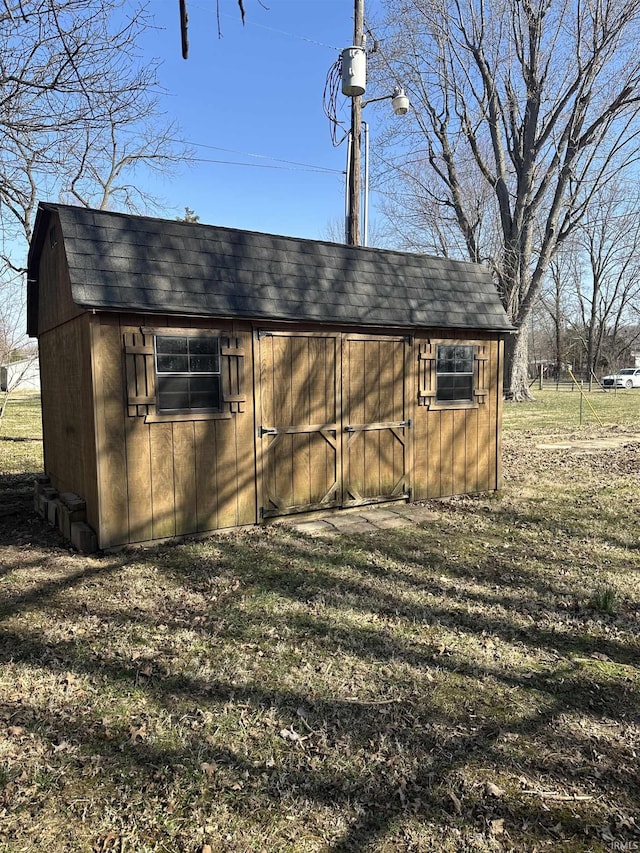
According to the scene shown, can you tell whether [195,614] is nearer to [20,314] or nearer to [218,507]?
[218,507]

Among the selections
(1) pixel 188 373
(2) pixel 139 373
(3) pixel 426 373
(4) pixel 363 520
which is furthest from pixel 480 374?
(2) pixel 139 373

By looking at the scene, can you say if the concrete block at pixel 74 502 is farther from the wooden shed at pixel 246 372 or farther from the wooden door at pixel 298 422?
the wooden door at pixel 298 422

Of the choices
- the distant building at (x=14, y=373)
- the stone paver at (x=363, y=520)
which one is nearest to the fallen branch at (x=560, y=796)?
the stone paver at (x=363, y=520)

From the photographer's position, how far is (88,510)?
5.17m

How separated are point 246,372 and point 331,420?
3.90ft

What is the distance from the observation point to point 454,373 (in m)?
7.03

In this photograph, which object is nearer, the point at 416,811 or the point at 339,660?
the point at 416,811

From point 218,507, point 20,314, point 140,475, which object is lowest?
point 218,507

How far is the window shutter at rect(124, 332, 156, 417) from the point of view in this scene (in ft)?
15.9

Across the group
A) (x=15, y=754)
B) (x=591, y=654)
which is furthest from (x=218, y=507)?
(x=591, y=654)

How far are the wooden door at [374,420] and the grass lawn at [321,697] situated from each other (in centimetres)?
130

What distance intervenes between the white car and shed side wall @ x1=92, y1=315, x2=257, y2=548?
35.1 metres

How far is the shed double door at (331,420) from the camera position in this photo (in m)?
5.78

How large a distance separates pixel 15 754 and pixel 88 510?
301 centimetres
